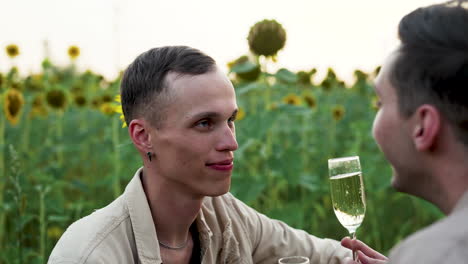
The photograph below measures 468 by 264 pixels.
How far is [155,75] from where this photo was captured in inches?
88.4

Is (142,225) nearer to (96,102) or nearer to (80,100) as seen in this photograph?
(80,100)

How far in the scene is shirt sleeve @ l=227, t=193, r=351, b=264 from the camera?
266 cm

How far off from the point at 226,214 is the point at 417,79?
1333 millimetres

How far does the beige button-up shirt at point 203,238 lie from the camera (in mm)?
2078

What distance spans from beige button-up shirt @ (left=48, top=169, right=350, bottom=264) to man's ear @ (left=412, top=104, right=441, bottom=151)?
1.15m

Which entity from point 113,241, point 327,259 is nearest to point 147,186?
point 113,241

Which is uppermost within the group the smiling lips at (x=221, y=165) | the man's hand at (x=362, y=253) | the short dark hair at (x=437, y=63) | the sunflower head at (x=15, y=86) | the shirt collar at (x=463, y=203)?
the short dark hair at (x=437, y=63)

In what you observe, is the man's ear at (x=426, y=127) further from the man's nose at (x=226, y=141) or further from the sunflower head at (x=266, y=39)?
the sunflower head at (x=266, y=39)

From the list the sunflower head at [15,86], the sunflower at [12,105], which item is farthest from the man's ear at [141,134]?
the sunflower head at [15,86]

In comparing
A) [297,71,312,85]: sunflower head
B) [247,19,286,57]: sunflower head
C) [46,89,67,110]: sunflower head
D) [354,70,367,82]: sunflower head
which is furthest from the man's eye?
[354,70,367,82]: sunflower head

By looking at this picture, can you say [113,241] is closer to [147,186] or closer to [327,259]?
[147,186]

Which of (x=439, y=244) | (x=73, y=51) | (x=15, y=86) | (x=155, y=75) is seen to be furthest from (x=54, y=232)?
(x=439, y=244)

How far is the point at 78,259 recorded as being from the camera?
6.63ft

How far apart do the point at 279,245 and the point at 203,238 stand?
0.40 meters
